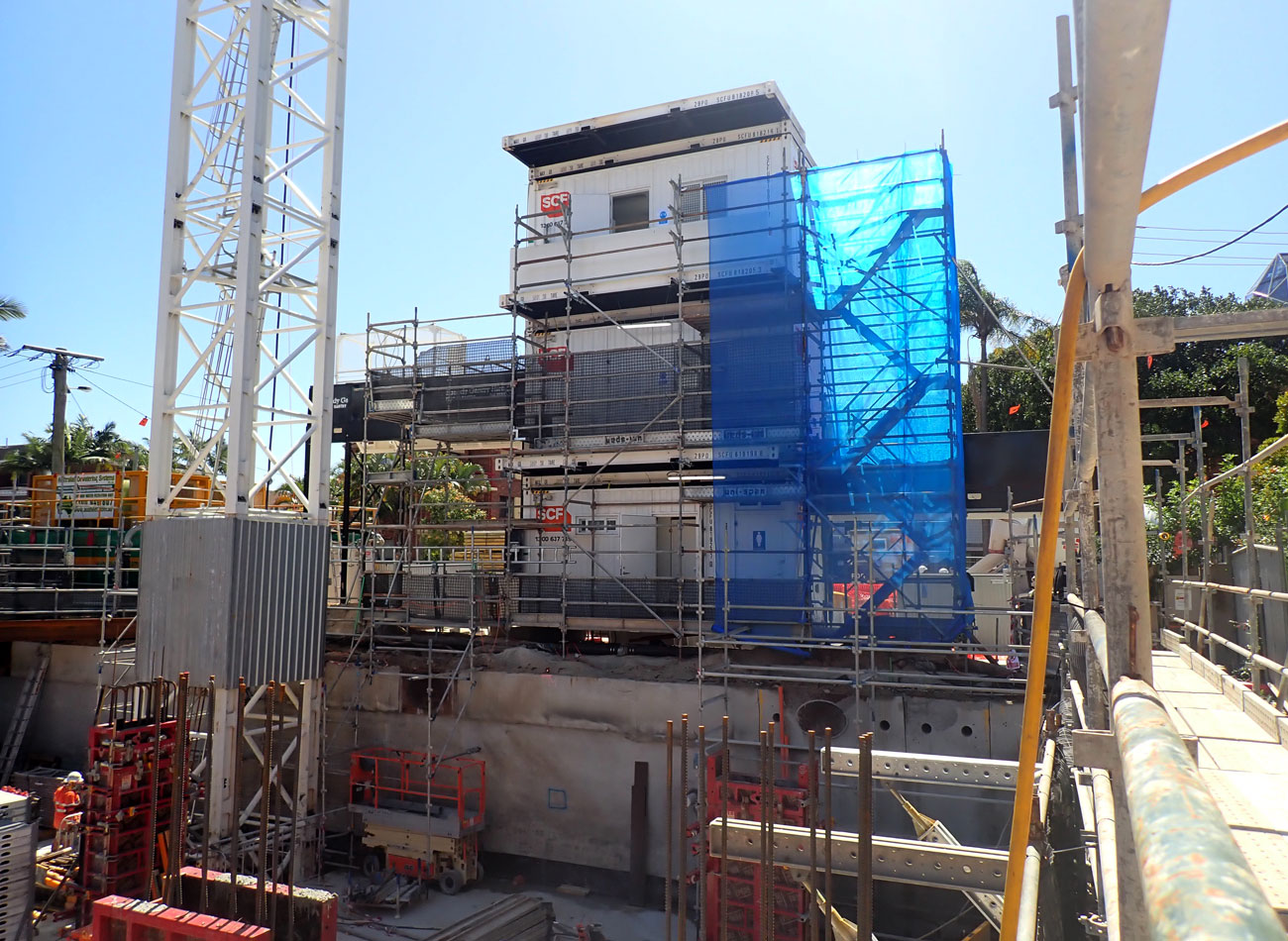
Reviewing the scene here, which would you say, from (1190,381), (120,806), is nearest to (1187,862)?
(120,806)

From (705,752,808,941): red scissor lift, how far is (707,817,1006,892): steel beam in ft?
13.6

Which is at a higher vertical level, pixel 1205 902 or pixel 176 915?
pixel 1205 902

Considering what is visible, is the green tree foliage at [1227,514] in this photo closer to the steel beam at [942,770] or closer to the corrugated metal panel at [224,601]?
the steel beam at [942,770]

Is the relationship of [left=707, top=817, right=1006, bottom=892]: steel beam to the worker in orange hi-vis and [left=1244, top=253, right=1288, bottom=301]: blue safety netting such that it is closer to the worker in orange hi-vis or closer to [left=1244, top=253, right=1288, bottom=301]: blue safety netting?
the worker in orange hi-vis

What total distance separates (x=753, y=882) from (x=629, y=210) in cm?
1408

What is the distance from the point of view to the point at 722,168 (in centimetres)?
1845

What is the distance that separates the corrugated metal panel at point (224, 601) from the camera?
13258 millimetres

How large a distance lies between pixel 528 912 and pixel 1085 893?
7719mm

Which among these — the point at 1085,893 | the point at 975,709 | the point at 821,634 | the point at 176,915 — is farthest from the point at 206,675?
the point at 1085,893

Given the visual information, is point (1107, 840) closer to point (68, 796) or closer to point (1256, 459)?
point (1256, 459)

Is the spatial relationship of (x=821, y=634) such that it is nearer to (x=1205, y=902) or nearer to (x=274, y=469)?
(x=274, y=469)

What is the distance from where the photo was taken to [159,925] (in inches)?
314

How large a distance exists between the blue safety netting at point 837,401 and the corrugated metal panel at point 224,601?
22.5ft

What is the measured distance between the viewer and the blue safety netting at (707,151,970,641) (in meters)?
13.3
